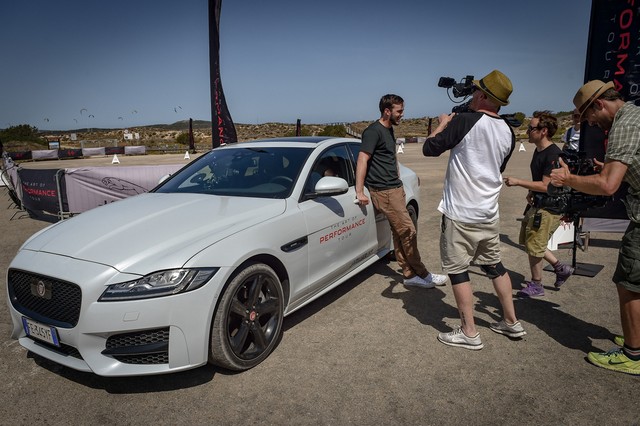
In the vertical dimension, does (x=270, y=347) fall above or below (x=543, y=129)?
below

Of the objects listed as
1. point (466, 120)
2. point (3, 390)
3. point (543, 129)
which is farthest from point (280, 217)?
point (543, 129)

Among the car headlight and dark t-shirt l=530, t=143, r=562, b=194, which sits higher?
dark t-shirt l=530, t=143, r=562, b=194

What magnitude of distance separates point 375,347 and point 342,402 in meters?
0.75

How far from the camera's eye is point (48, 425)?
7.94 ft

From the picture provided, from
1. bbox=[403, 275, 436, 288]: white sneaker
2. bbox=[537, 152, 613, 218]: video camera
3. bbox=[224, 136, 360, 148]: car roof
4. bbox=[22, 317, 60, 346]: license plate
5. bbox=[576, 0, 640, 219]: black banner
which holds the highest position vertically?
bbox=[576, 0, 640, 219]: black banner

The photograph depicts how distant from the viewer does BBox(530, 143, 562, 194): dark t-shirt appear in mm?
4133

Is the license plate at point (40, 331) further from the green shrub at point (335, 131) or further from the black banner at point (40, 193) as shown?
the green shrub at point (335, 131)

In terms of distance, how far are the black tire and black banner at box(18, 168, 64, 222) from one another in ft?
22.1

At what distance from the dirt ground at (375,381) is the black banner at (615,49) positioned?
2.75 metres

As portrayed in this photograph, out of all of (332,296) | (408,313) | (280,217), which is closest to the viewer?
(280,217)

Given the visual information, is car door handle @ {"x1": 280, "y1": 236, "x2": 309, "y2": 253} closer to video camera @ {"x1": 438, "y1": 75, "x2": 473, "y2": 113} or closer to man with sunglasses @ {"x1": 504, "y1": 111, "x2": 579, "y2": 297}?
video camera @ {"x1": 438, "y1": 75, "x2": 473, "y2": 113}

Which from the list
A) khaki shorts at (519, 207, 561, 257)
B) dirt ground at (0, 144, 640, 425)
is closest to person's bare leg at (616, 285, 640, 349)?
→ dirt ground at (0, 144, 640, 425)

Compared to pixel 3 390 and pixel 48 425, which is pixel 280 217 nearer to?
pixel 48 425

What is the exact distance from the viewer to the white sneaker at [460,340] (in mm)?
3229
